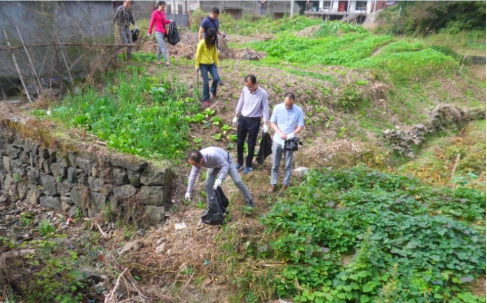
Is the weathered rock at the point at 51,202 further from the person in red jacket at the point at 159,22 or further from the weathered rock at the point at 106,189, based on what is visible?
the person in red jacket at the point at 159,22

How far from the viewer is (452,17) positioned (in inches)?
1025

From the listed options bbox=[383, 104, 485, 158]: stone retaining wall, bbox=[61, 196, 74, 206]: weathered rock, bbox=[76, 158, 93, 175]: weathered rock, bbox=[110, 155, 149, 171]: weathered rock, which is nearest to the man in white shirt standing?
bbox=[110, 155, 149, 171]: weathered rock

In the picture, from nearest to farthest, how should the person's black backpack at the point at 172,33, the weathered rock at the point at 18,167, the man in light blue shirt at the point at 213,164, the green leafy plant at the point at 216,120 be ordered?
the man in light blue shirt at the point at 213,164 → the green leafy plant at the point at 216,120 → the weathered rock at the point at 18,167 → the person's black backpack at the point at 172,33

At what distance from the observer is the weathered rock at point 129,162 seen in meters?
7.17

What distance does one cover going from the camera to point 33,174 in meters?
8.91

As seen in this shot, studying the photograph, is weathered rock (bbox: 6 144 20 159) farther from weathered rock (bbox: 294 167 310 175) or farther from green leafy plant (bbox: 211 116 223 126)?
weathered rock (bbox: 294 167 310 175)

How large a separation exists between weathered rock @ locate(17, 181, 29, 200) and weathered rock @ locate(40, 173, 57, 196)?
2.32 feet

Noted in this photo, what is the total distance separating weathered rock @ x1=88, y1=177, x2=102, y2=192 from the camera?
7772 millimetres

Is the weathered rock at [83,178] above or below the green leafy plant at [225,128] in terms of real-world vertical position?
below

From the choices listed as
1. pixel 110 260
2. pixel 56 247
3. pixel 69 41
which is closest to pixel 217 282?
pixel 110 260

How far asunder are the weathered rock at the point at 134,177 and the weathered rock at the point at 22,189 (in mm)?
3530

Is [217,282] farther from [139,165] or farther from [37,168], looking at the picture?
[37,168]

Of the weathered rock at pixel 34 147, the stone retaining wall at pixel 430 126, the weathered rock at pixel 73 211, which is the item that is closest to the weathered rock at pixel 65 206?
the weathered rock at pixel 73 211

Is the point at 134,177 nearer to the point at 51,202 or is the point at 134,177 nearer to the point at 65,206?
the point at 65,206
